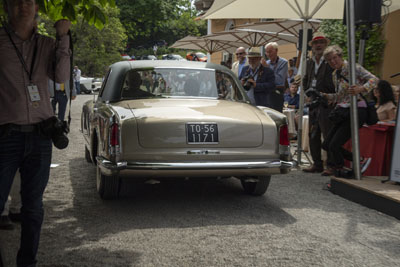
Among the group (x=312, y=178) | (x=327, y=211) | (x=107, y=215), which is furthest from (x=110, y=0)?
(x=312, y=178)

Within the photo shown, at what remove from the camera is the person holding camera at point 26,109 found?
331cm

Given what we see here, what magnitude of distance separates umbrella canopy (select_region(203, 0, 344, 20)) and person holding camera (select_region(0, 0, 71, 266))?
245 inches

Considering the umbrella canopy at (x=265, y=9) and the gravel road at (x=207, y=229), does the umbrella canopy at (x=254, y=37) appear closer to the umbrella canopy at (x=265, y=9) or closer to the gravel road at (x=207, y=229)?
the umbrella canopy at (x=265, y=9)

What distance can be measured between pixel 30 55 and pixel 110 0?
2.44 m

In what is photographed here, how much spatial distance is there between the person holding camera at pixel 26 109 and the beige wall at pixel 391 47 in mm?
10159

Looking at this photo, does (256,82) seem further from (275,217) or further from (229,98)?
(275,217)

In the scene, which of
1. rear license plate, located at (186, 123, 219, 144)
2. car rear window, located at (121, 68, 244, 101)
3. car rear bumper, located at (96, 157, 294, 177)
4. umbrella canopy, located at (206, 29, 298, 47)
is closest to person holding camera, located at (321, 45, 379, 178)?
car rear window, located at (121, 68, 244, 101)

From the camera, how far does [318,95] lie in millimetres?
7496

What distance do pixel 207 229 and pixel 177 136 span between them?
1013mm

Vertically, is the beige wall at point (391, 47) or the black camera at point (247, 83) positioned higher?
the beige wall at point (391, 47)

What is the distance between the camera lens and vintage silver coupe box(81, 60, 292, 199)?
205 inches

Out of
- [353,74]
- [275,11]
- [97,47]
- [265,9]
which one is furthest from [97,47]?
[353,74]

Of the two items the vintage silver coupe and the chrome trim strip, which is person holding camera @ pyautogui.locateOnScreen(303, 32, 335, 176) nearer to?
the vintage silver coupe

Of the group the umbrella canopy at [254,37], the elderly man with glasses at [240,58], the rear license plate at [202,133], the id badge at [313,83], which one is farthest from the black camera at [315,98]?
the umbrella canopy at [254,37]
